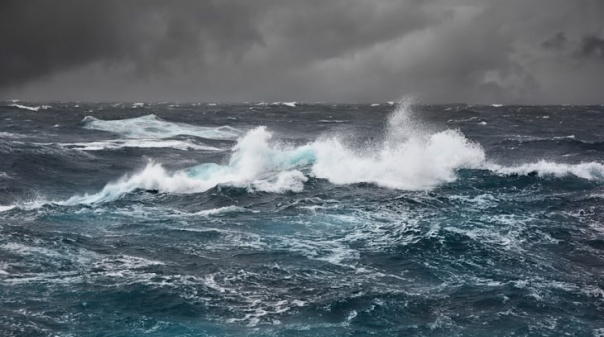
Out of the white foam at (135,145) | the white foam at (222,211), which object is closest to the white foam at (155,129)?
the white foam at (135,145)

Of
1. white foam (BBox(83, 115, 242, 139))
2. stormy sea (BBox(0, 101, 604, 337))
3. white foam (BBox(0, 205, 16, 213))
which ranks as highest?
white foam (BBox(83, 115, 242, 139))

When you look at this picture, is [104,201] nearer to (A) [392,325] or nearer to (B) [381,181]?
(B) [381,181]

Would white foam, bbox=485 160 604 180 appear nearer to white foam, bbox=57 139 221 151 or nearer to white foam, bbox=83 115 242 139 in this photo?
white foam, bbox=57 139 221 151

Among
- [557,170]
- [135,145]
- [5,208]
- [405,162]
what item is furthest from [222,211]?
[135,145]

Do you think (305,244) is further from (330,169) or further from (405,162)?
(405,162)

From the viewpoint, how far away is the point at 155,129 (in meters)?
73.1

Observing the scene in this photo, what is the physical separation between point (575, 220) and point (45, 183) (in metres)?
30.0

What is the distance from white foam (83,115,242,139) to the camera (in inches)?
2687

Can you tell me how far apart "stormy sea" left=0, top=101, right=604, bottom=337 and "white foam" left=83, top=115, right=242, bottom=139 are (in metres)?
22.2

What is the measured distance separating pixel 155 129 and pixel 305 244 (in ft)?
177

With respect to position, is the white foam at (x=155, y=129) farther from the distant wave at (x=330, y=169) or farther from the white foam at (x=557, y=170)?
the white foam at (x=557, y=170)

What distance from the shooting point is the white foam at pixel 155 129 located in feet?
224

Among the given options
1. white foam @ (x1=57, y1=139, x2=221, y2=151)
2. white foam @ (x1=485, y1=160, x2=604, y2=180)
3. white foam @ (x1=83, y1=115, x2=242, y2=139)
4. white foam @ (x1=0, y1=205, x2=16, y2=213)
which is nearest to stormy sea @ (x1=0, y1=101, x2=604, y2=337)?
white foam @ (x1=0, y1=205, x2=16, y2=213)

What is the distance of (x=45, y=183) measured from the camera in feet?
117
